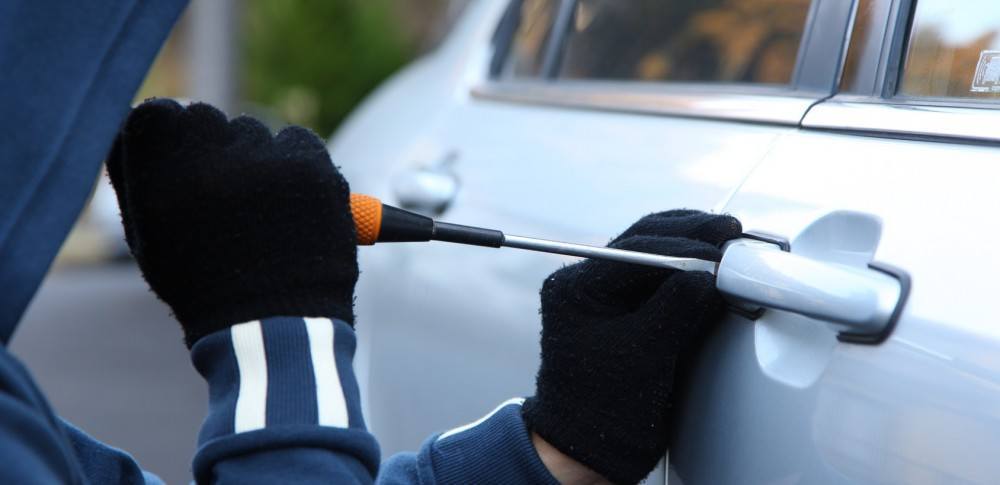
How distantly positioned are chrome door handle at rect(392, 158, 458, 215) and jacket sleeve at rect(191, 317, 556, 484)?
76 centimetres

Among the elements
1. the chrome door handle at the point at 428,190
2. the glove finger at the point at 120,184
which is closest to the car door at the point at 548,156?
the chrome door handle at the point at 428,190

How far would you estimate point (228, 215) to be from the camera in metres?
0.95

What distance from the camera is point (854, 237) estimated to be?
1.01 m

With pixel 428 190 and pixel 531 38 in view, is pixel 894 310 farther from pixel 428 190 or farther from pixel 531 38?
pixel 531 38

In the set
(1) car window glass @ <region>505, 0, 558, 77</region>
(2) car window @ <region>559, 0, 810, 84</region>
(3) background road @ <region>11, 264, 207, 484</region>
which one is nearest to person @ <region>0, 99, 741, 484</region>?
(2) car window @ <region>559, 0, 810, 84</region>

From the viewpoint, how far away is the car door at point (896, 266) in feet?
2.92

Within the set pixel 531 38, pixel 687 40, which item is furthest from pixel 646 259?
pixel 531 38

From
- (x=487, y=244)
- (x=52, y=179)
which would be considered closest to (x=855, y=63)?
(x=487, y=244)

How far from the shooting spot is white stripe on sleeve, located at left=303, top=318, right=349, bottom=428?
0.95 metres

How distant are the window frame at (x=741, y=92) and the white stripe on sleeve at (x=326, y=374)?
0.52m

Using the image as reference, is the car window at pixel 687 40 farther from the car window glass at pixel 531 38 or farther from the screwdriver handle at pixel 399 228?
the screwdriver handle at pixel 399 228

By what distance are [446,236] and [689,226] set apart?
233 millimetres

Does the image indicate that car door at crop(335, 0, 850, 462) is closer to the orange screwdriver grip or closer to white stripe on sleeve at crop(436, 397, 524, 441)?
white stripe on sleeve at crop(436, 397, 524, 441)

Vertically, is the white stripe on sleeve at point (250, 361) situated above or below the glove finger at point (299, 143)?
below
